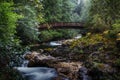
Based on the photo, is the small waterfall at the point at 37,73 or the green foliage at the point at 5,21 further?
the small waterfall at the point at 37,73

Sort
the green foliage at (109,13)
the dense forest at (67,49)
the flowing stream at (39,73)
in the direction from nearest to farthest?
the dense forest at (67,49), the flowing stream at (39,73), the green foliage at (109,13)

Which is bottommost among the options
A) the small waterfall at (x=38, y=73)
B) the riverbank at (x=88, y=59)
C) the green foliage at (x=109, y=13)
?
the small waterfall at (x=38, y=73)

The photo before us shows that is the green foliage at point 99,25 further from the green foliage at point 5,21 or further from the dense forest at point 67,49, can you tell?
the green foliage at point 5,21

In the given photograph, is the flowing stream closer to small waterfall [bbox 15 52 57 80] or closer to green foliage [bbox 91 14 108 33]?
small waterfall [bbox 15 52 57 80]

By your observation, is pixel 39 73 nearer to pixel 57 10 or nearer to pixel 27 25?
pixel 27 25

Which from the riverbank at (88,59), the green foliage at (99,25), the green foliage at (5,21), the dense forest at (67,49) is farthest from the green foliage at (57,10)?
the green foliage at (5,21)

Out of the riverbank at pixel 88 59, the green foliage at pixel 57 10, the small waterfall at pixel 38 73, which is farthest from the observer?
the green foliage at pixel 57 10

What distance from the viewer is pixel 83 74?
37.6 ft

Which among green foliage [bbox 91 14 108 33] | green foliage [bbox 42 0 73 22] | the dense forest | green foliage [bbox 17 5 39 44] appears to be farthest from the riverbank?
green foliage [bbox 42 0 73 22]

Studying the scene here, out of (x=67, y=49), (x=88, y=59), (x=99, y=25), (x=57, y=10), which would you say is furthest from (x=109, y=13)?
(x=57, y=10)

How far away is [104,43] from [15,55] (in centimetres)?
593

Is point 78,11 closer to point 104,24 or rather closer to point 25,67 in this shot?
point 104,24

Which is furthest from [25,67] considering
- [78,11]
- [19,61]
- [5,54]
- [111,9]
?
[78,11]

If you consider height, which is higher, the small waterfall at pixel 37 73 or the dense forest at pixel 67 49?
the dense forest at pixel 67 49
